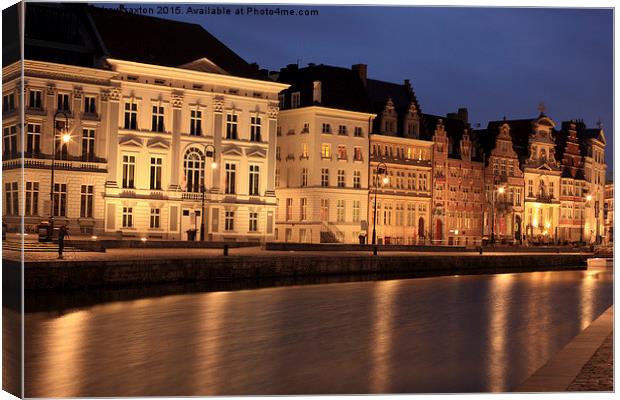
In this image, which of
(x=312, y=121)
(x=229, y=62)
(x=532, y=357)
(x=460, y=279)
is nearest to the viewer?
(x=532, y=357)

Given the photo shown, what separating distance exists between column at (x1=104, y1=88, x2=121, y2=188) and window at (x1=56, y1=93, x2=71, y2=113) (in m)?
2.32

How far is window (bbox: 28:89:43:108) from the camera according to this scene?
4900 cm

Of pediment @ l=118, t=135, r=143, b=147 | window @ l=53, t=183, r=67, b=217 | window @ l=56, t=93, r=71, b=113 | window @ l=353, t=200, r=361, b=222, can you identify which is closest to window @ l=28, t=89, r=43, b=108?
window @ l=56, t=93, r=71, b=113

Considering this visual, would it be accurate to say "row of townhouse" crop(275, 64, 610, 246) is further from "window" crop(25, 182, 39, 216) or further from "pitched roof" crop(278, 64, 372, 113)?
"window" crop(25, 182, 39, 216)

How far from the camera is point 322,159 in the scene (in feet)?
216

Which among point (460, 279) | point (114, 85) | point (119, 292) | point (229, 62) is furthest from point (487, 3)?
point (229, 62)

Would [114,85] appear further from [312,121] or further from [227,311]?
[227,311]

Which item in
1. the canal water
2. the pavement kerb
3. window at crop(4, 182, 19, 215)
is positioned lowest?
the canal water

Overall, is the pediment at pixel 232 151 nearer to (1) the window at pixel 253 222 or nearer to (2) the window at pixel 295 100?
(1) the window at pixel 253 222

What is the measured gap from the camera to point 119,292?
29906mm

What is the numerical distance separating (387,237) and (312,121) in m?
8.91

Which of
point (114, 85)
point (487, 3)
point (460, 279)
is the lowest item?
point (460, 279)

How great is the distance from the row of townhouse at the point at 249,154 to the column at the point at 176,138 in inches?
4.0

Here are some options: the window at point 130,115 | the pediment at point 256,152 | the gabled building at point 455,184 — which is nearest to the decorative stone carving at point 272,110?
the pediment at point 256,152
